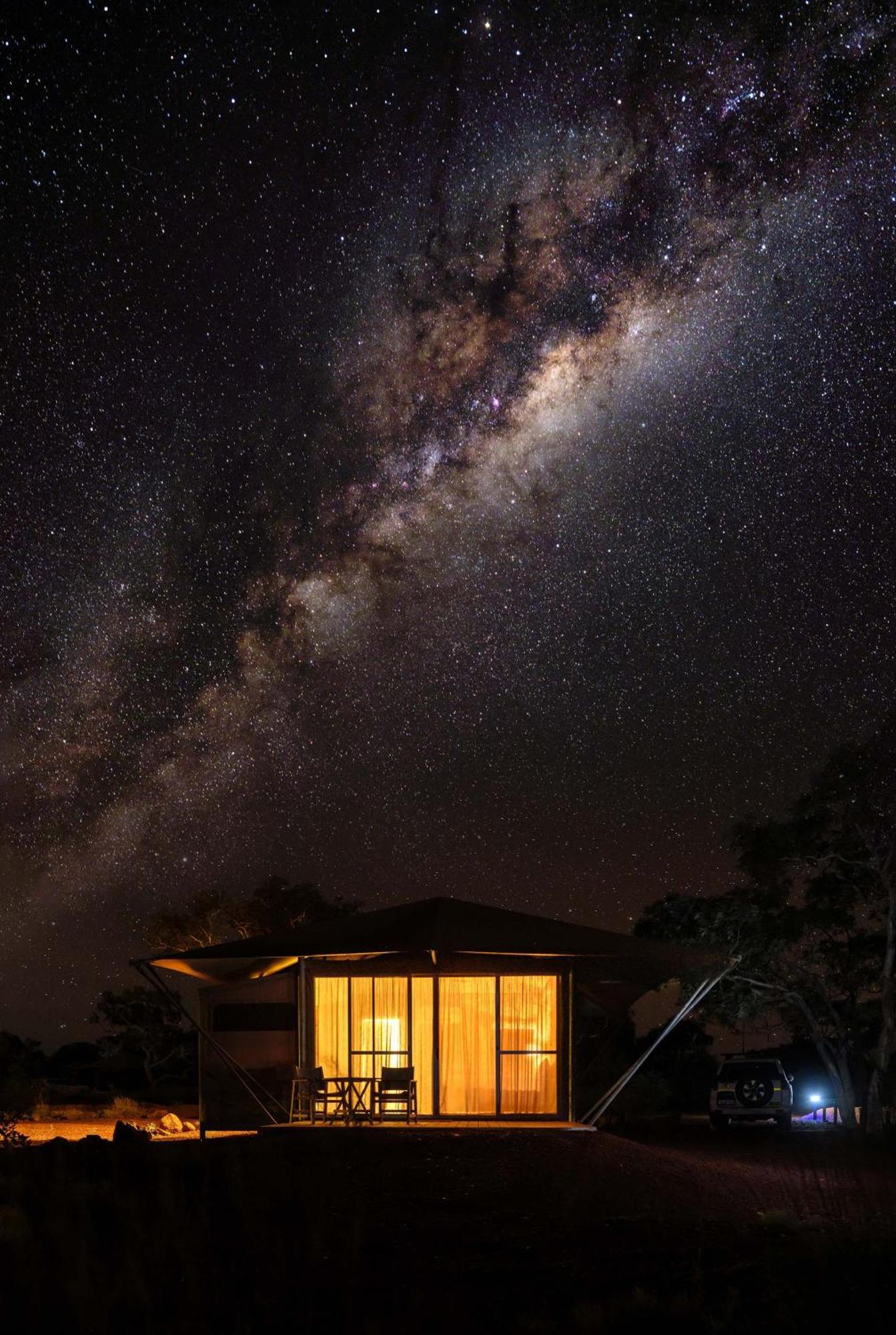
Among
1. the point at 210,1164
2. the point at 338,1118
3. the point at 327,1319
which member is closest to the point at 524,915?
the point at 338,1118

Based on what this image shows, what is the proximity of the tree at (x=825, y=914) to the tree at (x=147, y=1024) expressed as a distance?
1601 cm

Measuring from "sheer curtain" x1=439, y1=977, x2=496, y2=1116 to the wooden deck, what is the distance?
11.4 inches

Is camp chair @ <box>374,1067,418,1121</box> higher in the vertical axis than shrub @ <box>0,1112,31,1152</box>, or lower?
higher

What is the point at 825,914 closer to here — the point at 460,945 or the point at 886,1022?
the point at 886,1022

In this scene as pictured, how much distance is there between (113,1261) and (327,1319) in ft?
5.53

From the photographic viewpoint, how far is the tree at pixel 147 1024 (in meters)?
35.3

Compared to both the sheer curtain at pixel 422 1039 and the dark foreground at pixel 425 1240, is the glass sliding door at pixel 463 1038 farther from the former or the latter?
the dark foreground at pixel 425 1240

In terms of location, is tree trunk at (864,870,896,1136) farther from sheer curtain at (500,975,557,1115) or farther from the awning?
sheer curtain at (500,975,557,1115)

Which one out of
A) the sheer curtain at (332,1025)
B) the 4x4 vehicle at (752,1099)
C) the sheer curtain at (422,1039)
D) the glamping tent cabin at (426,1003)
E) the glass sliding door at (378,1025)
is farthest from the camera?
the 4x4 vehicle at (752,1099)

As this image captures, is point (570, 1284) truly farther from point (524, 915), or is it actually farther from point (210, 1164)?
point (524, 915)

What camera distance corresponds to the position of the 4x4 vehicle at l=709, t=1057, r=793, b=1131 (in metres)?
20.9

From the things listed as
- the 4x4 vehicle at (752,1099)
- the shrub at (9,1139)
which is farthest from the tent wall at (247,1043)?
the 4x4 vehicle at (752,1099)

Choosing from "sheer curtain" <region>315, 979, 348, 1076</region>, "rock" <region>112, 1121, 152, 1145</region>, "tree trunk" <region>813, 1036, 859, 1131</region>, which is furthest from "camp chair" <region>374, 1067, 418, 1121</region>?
"tree trunk" <region>813, 1036, 859, 1131</region>

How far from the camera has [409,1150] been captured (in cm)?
1275
